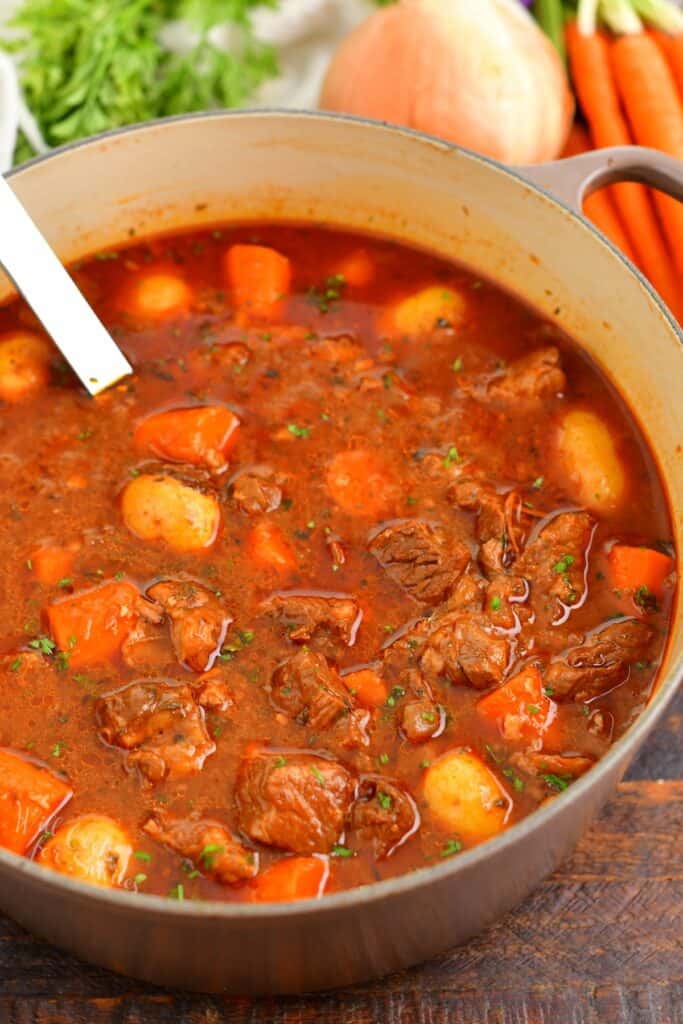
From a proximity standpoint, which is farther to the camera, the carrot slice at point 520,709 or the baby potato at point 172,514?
the baby potato at point 172,514

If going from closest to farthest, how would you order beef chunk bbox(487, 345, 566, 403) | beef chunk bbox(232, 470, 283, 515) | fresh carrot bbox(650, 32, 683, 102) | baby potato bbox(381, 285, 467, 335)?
beef chunk bbox(232, 470, 283, 515) < beef chunk bbox(487, 345, 566, 403) < baby potato bbox(381, 285, 467, 335) < fresh carrot bbox(650, 32, 683, 102)

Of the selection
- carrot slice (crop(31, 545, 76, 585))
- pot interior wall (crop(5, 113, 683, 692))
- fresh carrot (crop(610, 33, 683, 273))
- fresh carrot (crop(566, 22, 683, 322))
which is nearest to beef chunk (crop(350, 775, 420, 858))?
carrot slice (crop(31, 545, 76, 585))

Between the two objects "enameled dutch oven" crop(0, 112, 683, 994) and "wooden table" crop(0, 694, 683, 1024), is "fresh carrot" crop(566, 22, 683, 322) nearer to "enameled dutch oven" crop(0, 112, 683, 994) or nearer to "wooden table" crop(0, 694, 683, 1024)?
"enameled dutch oven" crop(0, 112, 683, 994)

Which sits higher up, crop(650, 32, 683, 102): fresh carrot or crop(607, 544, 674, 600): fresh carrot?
crop(650, 32, 683, 102): fresh carrot

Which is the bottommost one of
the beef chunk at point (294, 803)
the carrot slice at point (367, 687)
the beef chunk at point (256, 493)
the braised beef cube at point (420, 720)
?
the braised beef cube at point (420, 720)

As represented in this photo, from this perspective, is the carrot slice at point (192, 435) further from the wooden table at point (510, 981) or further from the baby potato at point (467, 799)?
the wooden table at point (510, 981)

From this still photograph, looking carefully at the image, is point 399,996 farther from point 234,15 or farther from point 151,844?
point 234,15

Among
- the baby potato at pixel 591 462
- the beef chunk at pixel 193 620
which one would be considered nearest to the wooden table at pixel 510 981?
the beef chunk at pixel 193 620
